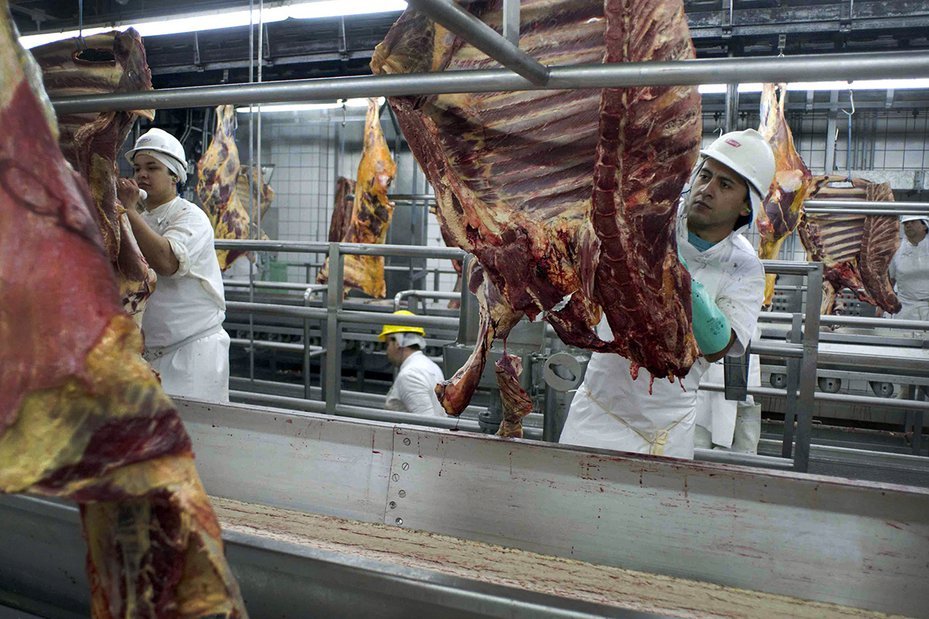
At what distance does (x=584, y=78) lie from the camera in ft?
4.75

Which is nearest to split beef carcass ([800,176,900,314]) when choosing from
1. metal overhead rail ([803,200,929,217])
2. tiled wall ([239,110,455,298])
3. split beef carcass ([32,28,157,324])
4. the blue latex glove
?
metal overhead rail ([803,200,929,217])

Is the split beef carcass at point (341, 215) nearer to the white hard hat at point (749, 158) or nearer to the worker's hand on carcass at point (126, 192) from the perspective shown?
the worker's hand on carcass at point (126, 192)

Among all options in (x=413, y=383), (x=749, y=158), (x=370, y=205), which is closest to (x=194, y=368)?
(x=413, y=383)

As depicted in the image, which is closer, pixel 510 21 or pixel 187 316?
pixel 510 21

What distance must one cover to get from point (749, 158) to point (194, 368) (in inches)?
95.8

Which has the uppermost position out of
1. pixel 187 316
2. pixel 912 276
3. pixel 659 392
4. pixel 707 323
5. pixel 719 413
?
pixel 912 276

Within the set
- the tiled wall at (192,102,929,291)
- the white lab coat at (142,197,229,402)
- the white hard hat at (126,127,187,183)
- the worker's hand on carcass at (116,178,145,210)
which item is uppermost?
the tiled wall at (192,102,929,291)

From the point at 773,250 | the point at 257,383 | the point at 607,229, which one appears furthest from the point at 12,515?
the point at 773,250

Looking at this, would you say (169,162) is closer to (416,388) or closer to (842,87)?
(416,388)

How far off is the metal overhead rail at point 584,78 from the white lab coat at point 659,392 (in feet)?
4.15

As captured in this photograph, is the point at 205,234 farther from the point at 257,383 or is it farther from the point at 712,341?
the point at 257,383

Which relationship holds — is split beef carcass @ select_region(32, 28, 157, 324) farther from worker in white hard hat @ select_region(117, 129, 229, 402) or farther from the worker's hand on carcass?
worker in white hard hat @ select_region(117, 129, 229, 402)

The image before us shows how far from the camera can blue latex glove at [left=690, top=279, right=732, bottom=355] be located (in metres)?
2.12

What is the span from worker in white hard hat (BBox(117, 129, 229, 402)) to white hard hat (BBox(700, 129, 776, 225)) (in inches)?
85.0
